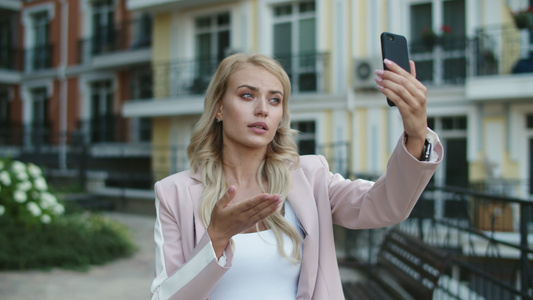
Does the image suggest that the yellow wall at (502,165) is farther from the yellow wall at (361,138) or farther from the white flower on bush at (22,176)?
the white flower on bush at (22,176)

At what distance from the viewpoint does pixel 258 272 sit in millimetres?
1589

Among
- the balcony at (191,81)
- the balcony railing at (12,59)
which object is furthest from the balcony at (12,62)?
the balcony at (191,81)

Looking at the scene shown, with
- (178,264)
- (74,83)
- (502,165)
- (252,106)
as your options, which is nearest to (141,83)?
(74,83)

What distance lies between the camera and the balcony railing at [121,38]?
1450 cm

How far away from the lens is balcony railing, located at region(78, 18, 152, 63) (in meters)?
14.5

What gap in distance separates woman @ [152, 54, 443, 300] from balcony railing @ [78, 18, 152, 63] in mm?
13331

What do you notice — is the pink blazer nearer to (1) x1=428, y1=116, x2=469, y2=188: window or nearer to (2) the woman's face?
(2) the woman's face

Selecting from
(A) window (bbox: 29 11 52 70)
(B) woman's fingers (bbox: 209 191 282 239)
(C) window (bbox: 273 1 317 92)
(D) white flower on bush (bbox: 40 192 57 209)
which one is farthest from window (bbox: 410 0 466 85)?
(A) window (bbox: 29 11 52 70)

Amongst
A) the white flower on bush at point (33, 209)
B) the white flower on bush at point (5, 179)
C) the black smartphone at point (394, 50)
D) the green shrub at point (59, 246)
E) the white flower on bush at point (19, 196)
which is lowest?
the green shrub at point (59, 246)

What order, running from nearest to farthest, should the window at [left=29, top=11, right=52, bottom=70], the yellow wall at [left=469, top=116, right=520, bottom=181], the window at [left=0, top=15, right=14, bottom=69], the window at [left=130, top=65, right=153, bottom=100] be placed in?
the yellow wall at [left=469, top=116, right=520, bottom=181]
the window at [left=130, top=65, right=153, bottom=100]
the window at [left=29, top=11, right=52, bottom=70]
the window at [left=0, top=15, right=14, bottom=69]

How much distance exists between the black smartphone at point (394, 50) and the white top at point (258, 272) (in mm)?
657

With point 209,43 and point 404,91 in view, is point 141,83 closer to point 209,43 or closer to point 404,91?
point 209,43

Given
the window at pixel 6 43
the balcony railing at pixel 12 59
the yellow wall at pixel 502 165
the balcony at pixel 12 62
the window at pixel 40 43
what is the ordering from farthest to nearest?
the window at pixel 6 43 < the balcony railing at pixel 12 59 < the balcony at pixel 12 62 < the window at pixel 40 43 < the yellow wall at pixel 502 165

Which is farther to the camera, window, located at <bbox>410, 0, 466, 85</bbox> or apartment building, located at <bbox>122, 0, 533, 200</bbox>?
window, located at <bbox>410, 0, 466, 85</bbox>
